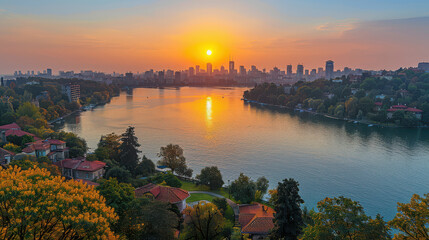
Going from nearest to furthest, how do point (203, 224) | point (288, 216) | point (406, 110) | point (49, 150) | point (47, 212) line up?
point (47, 212)
point (288, 216)
point (203, 224)
point (49, 150)
point (406, 110)

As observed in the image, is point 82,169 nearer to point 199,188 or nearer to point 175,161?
point 175,161

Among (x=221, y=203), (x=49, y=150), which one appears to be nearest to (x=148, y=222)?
(x=221, y=203)

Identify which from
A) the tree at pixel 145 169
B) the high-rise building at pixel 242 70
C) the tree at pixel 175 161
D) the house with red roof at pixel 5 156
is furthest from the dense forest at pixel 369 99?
the high-rise building at pixel 242 70

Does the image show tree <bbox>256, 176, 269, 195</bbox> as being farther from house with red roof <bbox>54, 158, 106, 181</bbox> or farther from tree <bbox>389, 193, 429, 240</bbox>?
tree <bbox>389, 193, 429, 240</bbox>

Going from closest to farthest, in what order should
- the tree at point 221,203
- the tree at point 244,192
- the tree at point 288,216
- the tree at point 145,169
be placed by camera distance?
1. the tree at point 288,216
2. the tree at point 221,203
3. the tree at point 244,192
4. the tree at point 145,169

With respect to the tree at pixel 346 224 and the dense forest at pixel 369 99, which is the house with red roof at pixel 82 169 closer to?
the tree at pixel 346 224

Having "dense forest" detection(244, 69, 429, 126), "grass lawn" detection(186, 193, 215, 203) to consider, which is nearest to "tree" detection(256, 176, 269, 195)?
"grass lawn" detection(186, 193, 215, 203)

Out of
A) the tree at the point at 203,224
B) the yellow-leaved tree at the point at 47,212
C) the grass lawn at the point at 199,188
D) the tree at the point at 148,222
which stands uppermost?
the yellow-leaved tree at the point at 47,212
